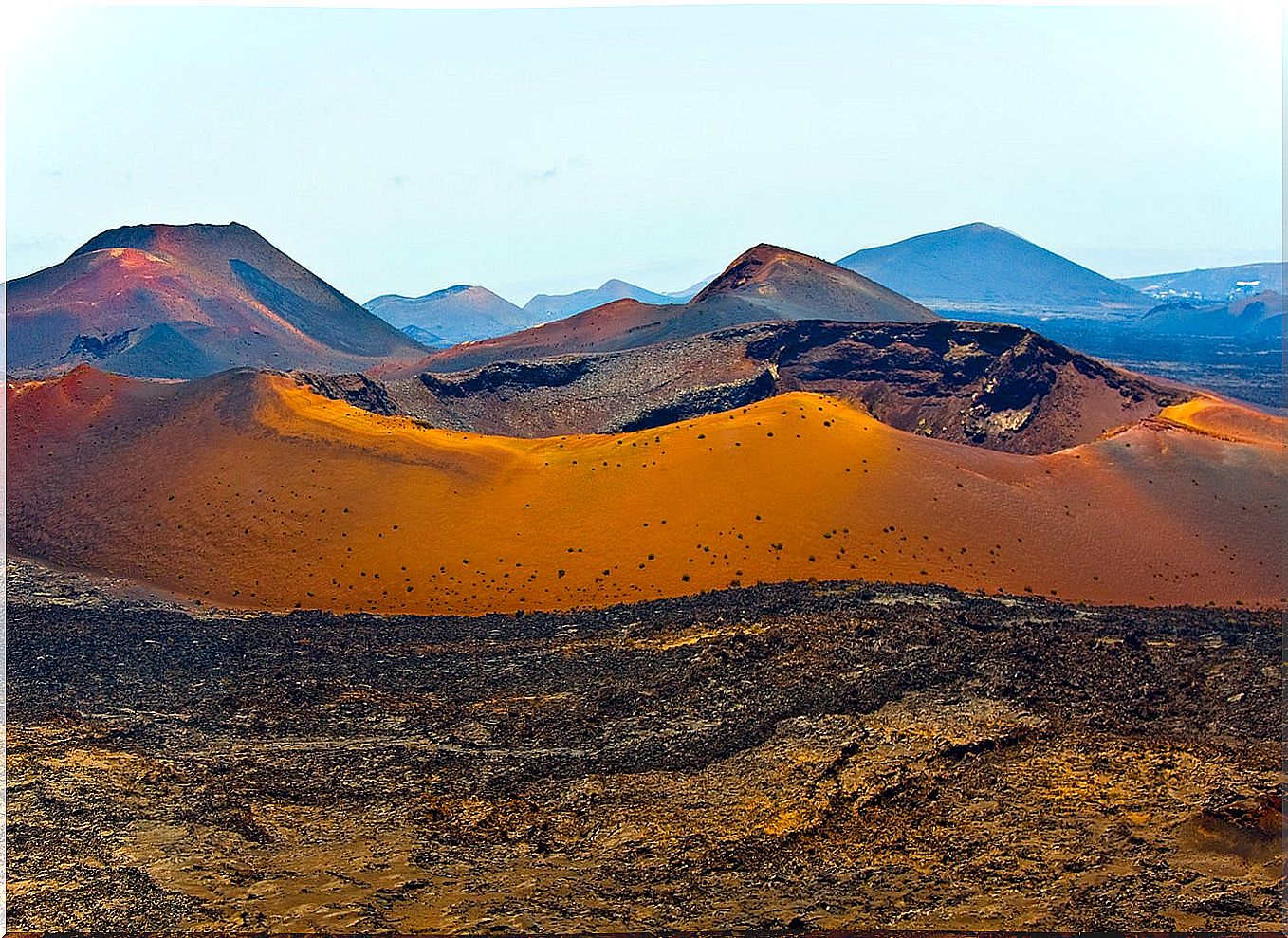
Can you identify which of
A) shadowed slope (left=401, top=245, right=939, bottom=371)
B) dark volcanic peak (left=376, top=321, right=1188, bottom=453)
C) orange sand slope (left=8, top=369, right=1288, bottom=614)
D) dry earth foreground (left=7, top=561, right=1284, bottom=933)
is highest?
shadowed slope (left=401, top=245, right=939, bottom=371)

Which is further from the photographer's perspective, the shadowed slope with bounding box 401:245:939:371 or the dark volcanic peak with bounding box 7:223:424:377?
the dark volcanic peak with bounding box 7:223:424:377

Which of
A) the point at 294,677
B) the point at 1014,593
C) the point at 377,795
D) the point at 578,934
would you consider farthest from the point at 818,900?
the point at 1014,593

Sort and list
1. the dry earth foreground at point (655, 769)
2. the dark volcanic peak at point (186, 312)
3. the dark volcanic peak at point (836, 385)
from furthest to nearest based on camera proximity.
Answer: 1. the dark volcanic peak at point (186, 312)
2. the dark volcanic peak at point (836, 385)
3. the dry earth foreground at point (655, 769)

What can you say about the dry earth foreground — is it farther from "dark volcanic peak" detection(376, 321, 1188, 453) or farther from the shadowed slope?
the shadowed slope

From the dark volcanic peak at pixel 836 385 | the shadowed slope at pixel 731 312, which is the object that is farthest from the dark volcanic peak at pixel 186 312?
the dark volcanic peak at pixel 836 385

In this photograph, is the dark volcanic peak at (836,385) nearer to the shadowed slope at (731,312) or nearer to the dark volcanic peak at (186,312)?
the shadowed slope at (731,312)

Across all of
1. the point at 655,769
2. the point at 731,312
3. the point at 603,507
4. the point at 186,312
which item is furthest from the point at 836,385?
the point at 186,312

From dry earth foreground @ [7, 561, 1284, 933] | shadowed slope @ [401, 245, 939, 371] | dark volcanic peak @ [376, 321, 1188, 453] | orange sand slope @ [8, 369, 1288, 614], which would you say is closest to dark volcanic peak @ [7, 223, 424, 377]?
shadowed slope @ [401, 245, 939, 371]
